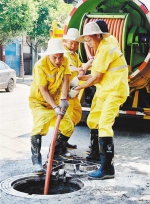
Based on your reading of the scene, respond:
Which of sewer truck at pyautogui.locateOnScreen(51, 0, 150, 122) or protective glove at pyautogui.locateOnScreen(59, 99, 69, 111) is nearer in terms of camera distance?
protective glove at pyautogui.locateOnScreen(59, 99, 69, 111)

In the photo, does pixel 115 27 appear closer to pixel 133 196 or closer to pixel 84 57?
pixel 84 57

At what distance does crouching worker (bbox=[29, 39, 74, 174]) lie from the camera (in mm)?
4898

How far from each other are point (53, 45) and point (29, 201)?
1755 millimetres

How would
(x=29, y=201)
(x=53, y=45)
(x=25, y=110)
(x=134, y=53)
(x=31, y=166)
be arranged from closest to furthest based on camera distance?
(x=29, y=201), (x=53, y=45), (x=31, y=166), (x=134, y=53), (x=25, y=110)

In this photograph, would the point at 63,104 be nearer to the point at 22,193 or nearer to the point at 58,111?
the point at 58,111

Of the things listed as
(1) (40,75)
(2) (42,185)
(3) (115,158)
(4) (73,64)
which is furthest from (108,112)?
(4) (73,64)

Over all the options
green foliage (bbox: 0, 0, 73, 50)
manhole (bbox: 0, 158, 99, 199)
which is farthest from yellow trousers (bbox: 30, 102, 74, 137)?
green foliage (bbox: 0, 0, 73, 50)

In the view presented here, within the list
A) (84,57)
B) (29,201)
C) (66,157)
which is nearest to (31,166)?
(66,157)

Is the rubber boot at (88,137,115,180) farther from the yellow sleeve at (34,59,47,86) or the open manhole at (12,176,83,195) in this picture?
the yellow sleeve at (34,59,47,86)

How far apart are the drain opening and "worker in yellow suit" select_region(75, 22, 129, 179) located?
21 centimetres

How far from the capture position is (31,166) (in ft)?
17.6

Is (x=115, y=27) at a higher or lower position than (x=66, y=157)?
higher

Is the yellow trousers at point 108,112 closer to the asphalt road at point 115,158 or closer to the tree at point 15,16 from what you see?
the asphalt road at point 115,158

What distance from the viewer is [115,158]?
5.90 m
